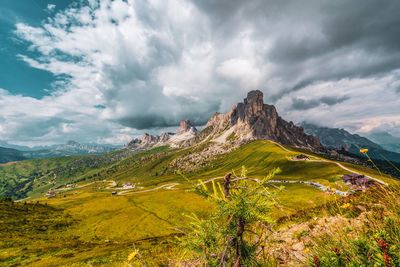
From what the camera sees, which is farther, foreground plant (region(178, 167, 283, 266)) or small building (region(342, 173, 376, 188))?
small building (region(342, 173, 376, 188))

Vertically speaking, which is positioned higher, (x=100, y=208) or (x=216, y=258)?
(x=216, y=258)

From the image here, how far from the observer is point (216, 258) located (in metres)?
3.51

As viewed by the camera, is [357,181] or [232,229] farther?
[357,181]

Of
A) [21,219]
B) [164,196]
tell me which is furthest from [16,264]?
[164,196]

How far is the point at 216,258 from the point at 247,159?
20592 centimetres

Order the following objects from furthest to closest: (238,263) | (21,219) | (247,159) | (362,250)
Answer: (247,159) < (21,219) < (238,263) < (362,250)

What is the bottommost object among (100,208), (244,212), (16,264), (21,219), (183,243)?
(100,208)

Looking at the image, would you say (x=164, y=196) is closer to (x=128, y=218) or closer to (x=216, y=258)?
(x=128, y=218)

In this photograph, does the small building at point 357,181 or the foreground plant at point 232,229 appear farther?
the small building at point 357,181

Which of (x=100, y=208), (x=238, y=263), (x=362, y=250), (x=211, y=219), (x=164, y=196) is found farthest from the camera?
(x=164, y=196)

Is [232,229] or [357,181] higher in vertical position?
[232,229]

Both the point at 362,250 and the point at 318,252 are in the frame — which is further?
the point at 318,252

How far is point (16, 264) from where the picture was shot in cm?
2634

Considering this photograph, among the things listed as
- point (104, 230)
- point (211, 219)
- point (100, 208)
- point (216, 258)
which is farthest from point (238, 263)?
point (100, 208)
